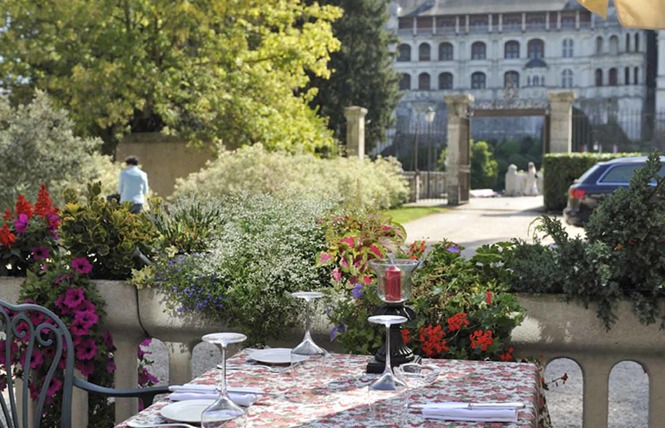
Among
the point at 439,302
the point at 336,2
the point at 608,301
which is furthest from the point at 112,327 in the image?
the point at 336,2

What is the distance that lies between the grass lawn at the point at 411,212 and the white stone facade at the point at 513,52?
59751 mm

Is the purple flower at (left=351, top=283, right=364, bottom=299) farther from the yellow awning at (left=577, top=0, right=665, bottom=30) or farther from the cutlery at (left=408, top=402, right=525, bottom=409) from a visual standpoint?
the yellow awning at (left=577, top=0, right=665, bottom=30)

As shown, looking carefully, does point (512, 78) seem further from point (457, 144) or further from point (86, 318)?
point (86, 318)

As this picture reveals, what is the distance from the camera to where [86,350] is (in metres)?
4.05

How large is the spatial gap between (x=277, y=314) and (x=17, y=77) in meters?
19.3

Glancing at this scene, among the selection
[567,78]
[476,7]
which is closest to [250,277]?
[567,78]

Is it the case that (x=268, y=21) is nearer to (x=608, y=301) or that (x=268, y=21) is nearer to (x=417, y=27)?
(x=608, y=301)

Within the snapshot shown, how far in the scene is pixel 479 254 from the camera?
3992 millimetres

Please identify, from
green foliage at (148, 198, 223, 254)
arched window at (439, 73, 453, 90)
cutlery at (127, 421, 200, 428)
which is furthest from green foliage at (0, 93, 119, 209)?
arched window at (439, 73, 453, 90)

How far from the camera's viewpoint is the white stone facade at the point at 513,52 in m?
85.2

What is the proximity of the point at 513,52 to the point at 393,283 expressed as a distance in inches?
3537

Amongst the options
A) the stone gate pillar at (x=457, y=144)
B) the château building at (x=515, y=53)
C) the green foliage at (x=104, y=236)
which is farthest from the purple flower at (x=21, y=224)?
the château building at (x=515, y=53)

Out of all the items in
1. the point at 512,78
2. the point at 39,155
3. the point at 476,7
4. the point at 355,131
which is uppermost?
the point at 476,7

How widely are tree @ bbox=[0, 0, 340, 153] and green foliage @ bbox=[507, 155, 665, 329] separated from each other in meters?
16.7
